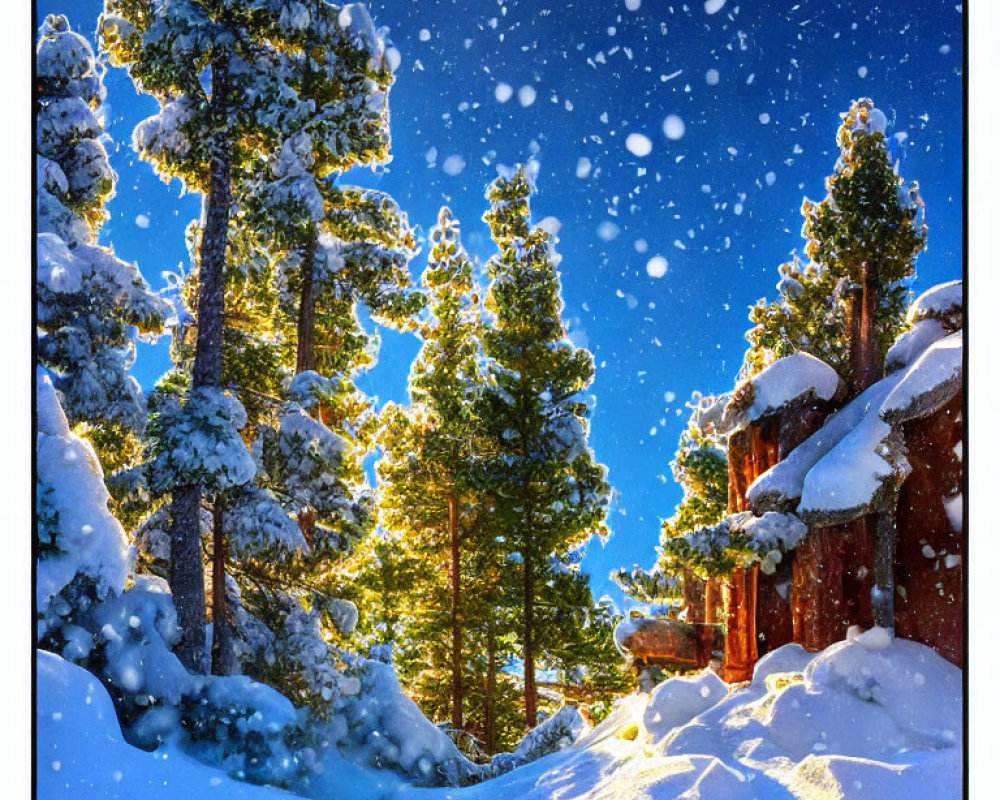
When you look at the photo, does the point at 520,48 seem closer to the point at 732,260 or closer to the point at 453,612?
the point at 732,260

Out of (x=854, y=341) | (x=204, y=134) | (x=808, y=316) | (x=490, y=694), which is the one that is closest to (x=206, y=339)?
(x=204, y=134)

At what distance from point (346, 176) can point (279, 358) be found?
7.85ft

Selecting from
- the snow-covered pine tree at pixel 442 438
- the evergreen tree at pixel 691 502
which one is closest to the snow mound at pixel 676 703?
the evergreen tree at pixel 691 502

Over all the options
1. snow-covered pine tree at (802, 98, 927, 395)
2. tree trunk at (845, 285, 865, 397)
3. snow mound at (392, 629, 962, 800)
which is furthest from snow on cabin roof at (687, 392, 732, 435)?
snow mound at (392, 629, 962, 800)

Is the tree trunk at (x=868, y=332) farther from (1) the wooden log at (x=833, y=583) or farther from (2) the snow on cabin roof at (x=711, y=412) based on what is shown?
(1) the wooden log at (x=833, y=583)

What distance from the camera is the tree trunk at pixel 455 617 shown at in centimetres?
1005

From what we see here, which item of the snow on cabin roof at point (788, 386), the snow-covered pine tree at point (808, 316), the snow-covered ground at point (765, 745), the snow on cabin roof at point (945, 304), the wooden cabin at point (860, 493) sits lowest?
the snow-covered ground at point (765, 745)

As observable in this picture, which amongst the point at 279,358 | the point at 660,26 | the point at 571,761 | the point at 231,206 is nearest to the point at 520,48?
the point at 660,26

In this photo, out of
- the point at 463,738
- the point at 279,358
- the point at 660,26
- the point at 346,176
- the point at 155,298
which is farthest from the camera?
the point at 463,738

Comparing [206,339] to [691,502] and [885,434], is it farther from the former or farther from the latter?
[691,502]

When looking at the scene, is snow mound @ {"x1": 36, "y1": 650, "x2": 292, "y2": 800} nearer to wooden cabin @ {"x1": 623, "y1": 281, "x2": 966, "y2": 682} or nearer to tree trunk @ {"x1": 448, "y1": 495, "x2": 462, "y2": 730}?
wooden cabin @ {"x1": 623, "y1": 281, "x2": 966, "y2": 682}

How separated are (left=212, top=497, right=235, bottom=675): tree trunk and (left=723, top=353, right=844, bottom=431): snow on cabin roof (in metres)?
4.98

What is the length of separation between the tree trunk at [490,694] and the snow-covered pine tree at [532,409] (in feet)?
2.04

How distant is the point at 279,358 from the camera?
7.34 metres
